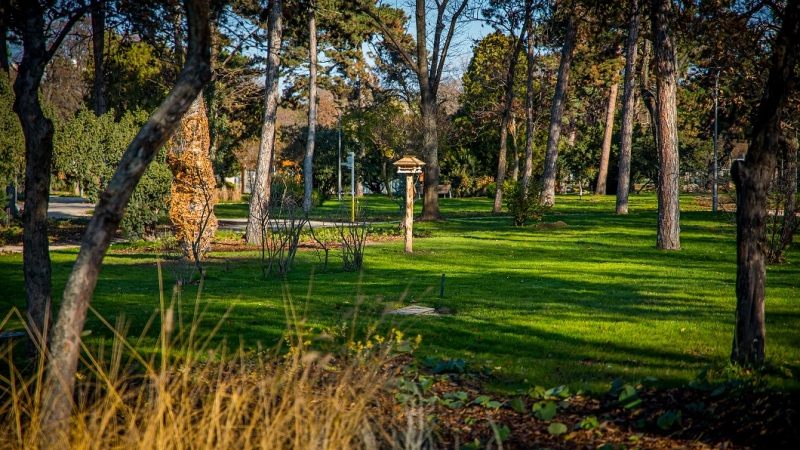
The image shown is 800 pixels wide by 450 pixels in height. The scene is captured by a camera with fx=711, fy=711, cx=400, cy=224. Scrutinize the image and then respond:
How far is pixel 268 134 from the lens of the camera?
771 inches

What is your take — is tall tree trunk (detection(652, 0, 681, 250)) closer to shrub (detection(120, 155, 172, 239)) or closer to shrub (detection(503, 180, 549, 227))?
shrub (detection(503, 180, 549, 227))

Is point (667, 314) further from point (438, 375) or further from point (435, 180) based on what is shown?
point (435, 180)

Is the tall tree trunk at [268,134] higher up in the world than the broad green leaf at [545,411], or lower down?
higher up

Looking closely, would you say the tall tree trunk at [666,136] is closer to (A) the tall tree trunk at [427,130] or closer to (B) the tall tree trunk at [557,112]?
(A) the tall tree trunk at [427,130]

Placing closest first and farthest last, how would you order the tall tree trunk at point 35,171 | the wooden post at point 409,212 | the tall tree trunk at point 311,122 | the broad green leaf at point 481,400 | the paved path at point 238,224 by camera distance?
1. the broad green leaf at point 481,400
2. the tall tree trunk at point 35,171
3. the wooden post at point 409,212
4. the paved path at point 238,224
5. the tall tree trunk at point 311,122

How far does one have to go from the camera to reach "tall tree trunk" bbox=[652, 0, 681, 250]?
15578 millimetres

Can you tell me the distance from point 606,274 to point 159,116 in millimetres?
9876

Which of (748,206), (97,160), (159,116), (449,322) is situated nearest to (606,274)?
(449,322)

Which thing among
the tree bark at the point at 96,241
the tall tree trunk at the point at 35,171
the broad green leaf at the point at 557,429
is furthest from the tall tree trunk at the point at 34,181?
the broad green leaf at the point at 557,429

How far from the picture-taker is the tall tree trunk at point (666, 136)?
51.1 ft

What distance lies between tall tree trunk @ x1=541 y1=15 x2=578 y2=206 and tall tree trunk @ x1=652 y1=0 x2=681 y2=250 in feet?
41.1

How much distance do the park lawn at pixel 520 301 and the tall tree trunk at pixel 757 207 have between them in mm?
351

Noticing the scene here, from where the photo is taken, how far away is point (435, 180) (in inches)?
1056

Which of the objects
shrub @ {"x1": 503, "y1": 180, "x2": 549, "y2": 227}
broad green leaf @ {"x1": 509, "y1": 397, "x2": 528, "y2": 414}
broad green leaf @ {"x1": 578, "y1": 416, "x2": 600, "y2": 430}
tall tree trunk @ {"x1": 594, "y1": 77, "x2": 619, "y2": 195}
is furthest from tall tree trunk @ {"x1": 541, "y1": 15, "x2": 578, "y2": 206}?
broad green leaf @ {"x1": 578, "y1": 416, "x2": 600, "y2": 430}
